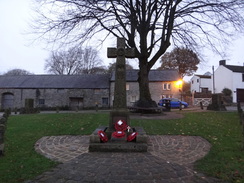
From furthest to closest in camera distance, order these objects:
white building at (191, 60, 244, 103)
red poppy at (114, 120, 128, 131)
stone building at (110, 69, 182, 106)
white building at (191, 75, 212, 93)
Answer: white building at (191, 75, 212, 93), white building at (191, 60, 244, 103), stone building at (110, 69, 182, 106), red poppy at (114, 120, 128, 131)

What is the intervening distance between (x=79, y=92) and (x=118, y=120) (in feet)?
97.9

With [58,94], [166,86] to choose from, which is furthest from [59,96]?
[166,86]

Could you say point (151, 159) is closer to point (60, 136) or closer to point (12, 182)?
point (12, 182)

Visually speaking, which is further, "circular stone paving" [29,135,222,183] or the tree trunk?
the tree trunk

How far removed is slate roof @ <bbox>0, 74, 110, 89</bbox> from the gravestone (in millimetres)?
28213

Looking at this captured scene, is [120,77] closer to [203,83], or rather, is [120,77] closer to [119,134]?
[119,134]

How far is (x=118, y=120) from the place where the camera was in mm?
6852

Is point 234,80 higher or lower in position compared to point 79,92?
higher

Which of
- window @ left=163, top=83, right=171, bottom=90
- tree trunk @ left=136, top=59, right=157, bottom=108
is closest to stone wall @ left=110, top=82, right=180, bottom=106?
window @ left=163, top=83, right=171, bottom=90

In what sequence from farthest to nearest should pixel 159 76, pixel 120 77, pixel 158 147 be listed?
1. pixel 159 76
2. pixel 120 77
3. pixel 158 147

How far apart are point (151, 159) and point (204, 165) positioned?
4.40 feet

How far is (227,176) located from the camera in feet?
12.3

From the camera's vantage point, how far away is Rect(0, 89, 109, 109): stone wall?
35.3m

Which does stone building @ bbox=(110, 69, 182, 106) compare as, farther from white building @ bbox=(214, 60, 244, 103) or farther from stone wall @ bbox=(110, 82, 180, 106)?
white building @ bbox=(214, 60, 244, 103)
